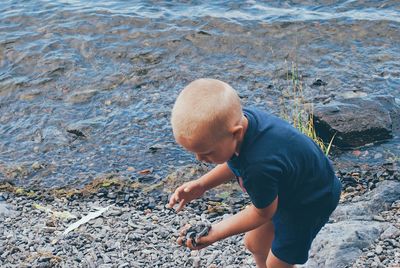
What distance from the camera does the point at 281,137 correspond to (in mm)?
3385

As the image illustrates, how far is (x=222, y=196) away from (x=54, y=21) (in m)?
6.69

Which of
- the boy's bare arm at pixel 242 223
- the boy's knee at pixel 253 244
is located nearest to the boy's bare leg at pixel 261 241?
the boy's knee at pixel 253 244

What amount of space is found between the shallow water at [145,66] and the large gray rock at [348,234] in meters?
1.55

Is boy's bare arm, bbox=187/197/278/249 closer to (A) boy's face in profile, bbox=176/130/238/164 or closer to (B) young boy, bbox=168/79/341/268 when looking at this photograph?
(B) young boy, bbox=168/79/341/268

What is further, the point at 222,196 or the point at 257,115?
the point at 222,196

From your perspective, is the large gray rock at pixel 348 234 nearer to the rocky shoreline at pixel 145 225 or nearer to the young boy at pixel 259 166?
the rocky shoreline at pixel 145 225

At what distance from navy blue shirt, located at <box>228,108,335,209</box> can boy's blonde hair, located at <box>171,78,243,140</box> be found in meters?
0.24

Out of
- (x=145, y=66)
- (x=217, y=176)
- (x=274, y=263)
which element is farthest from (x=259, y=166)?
(x=145, y=66)

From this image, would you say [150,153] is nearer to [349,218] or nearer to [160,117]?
[160,117]

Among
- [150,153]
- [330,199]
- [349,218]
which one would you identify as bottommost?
[150,153]

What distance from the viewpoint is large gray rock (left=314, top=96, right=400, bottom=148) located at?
731 centimetres

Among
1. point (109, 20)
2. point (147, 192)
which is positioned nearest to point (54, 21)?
point (109, 20)

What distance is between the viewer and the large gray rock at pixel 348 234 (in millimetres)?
4656

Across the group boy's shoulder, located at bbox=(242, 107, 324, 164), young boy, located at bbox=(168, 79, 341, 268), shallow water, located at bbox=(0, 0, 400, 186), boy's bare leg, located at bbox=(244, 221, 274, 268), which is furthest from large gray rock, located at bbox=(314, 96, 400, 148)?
boy's shoulder, located at bbox=(242, 107, 324, 164)
